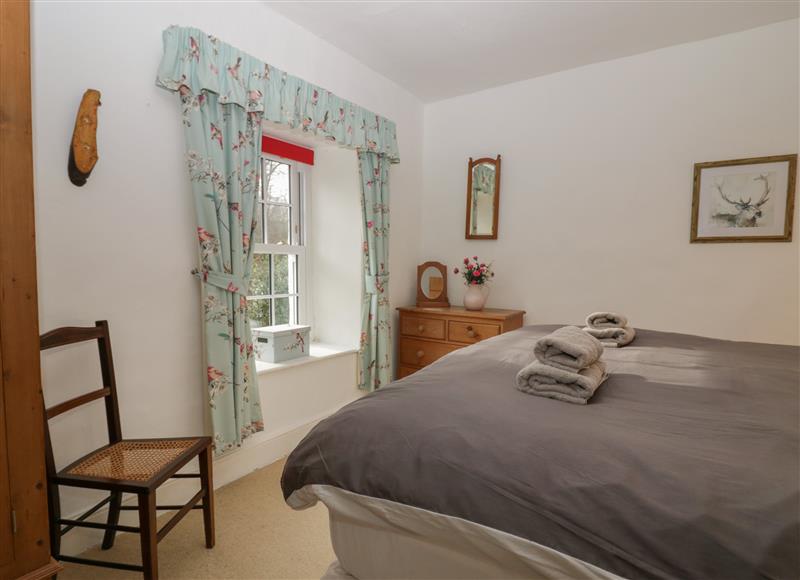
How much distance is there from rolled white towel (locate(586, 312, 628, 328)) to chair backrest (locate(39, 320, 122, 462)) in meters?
2.08

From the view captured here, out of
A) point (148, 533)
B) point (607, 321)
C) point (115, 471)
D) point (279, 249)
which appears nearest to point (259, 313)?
point (279, 249)

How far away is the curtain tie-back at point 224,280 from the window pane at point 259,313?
0.76 m

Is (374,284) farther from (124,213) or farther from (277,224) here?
(124,213)

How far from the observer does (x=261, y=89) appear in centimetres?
222

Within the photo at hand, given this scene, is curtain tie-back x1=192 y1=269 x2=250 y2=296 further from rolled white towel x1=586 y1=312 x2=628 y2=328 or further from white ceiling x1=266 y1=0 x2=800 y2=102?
rolled white towel x1=586 y1=312 x2=628 y2=328

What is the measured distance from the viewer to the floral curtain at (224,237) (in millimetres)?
1977

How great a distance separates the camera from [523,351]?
168 centimetres

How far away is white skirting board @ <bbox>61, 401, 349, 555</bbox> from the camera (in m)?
1.70

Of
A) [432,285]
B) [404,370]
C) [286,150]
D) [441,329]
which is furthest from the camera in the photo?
[432,285]

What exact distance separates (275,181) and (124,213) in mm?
1325

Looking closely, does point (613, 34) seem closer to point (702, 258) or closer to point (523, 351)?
point (702, 258)

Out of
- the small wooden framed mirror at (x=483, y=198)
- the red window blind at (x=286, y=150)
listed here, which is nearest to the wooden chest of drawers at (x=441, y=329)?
the small wooden framed mirror at (x=483, y=198)

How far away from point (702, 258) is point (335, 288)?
248 centimetres

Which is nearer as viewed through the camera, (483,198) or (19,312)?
(19,312)
